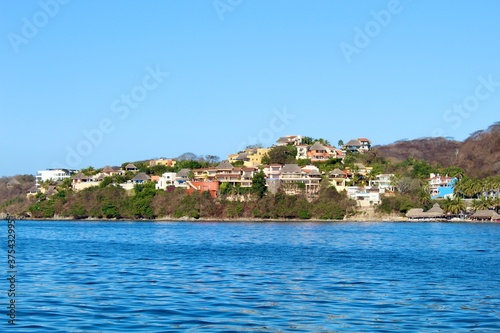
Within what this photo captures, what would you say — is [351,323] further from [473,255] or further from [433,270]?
[473,255]

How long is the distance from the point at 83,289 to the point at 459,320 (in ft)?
30.9

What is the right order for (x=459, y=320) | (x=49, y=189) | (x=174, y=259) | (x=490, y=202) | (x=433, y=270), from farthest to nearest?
(x=49, y=189)
(x=490, y=202)
(x=174, y=259)
(x=433, y=270)
(x=459, y=320)

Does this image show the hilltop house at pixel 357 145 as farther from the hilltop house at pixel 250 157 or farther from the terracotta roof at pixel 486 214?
the terracotta roof at pixel 486 214

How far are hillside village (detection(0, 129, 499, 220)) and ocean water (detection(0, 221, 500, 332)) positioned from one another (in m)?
47.1

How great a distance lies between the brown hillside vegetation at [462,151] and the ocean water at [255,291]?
3125 inches

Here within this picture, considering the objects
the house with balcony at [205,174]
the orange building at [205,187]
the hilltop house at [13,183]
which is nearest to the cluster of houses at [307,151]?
the house with balcony at [205,174]

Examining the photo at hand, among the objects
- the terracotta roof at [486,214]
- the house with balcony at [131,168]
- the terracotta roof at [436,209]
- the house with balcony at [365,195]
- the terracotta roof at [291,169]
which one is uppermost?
the house with balcony at [131,168]

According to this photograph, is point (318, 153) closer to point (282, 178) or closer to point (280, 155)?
point (280, 155)

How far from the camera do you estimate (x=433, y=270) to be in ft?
83.2

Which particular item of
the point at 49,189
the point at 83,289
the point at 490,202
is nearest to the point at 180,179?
the point at 49,189

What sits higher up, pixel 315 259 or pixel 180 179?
pixel 180 179

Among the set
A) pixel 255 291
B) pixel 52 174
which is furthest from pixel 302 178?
pixel 255 291

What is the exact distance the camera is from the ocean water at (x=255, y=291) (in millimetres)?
14727

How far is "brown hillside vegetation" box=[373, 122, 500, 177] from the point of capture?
114312 millimetres
